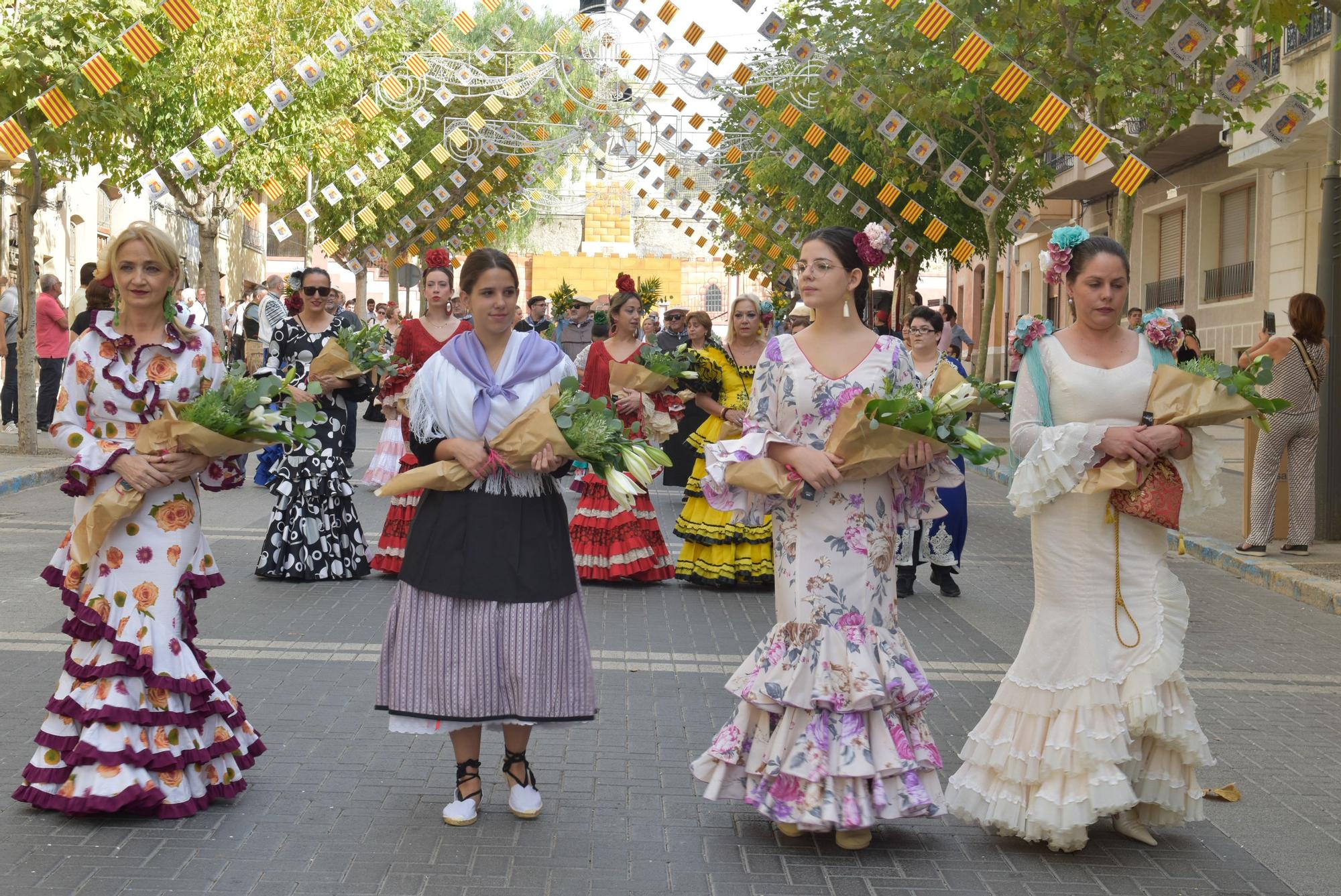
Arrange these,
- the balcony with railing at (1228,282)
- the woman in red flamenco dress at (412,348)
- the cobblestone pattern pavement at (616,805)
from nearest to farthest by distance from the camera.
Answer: the cobblestone pattern pavement at (616,805) → the woman in red flamenco dress at (412,348) → the balcony with railing at (1228,282)

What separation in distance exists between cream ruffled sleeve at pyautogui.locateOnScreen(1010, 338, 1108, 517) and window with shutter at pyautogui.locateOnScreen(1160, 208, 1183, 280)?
29.8 metres

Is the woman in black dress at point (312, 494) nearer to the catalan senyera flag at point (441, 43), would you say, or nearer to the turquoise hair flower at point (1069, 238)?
the turquoise hair flower at point (1069, 238)

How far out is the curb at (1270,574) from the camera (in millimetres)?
10844

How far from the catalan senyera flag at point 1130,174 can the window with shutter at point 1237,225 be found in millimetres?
13059

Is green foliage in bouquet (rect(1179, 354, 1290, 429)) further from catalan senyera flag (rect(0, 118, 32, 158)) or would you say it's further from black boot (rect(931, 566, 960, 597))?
catalan senyera flag (rect(0, 118, 32, 158))

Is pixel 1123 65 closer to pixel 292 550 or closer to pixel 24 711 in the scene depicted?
pixel 292 550

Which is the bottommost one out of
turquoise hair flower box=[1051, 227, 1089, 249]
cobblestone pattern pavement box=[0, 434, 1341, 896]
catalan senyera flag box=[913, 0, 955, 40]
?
cobblestone pattern pavement box=[0, 434, 1341, 896]

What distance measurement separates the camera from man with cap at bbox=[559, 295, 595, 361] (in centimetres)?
2323

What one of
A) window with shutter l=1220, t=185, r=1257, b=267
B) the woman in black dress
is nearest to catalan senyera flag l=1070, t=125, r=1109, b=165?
the woman in black dress

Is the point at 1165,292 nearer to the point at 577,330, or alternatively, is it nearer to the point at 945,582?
the point at 577,330

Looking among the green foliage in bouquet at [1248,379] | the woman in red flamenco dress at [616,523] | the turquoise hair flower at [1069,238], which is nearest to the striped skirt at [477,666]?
the turquoise hair flower at [1069,238]

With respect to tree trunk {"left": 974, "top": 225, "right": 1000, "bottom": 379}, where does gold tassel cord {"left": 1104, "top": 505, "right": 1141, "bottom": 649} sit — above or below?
below

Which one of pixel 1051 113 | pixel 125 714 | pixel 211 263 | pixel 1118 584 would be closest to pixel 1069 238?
pixel 1118 584

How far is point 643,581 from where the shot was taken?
11250 mm
